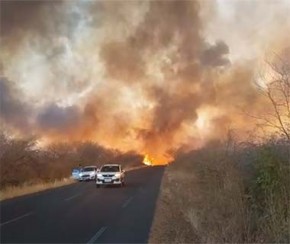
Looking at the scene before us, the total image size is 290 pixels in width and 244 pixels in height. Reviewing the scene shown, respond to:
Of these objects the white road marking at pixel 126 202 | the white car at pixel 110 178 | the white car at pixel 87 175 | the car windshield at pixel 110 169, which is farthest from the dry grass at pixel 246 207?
the white car at pixel 87 175

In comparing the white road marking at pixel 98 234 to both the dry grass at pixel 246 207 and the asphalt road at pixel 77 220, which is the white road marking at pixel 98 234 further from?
the dry grass at pixel 246 207

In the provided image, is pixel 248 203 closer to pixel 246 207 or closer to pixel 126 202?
pixel 246 207

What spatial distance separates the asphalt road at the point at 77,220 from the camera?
1431 centimetres

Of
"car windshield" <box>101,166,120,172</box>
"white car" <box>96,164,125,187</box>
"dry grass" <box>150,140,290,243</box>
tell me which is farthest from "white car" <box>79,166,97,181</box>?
"dry grass" <box>150,140,290,243</box>

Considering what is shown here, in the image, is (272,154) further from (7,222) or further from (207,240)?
(7,222)

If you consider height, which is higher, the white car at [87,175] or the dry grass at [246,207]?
the white car at [87,175]

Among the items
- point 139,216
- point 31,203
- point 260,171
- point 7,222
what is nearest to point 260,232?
point 260,171

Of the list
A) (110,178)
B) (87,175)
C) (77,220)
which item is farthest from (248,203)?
(87,175)

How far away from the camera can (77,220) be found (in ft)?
59.6

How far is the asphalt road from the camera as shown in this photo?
1431 centimetres

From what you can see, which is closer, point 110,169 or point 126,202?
point 126,202

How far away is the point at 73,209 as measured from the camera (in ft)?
71.3

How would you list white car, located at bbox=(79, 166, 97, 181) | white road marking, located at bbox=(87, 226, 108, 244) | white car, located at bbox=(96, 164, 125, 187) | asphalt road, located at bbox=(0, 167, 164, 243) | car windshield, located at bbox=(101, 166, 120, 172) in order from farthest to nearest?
1. white car, located at bbox=(79, 166, 97, 181)
2. car windshield, located at bbox=(101, 166, 120, 172)
3. white car, located at bbox=(96, 164, 125, 187)
4. asphalt road, located at bbox=(0, 167, 164, 243)
5. white road marking, located at bbox=(87, 226, 108, 244)

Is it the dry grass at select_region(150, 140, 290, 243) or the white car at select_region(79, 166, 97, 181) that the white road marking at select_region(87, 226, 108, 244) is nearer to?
the dry grass at select_region(150, 140, 290, 243)
